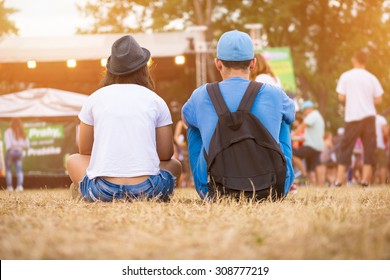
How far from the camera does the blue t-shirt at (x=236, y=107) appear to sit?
4547 mm

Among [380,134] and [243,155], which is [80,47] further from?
[243,155]

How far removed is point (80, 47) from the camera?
12.7 metres

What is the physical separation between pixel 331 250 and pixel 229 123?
2041 mm

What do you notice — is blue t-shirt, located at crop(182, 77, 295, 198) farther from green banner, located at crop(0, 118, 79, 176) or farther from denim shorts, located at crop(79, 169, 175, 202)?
green banner, located at crop(0, 118, 79, 176)

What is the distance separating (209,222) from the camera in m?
3.30

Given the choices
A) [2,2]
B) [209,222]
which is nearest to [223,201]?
[209,222]

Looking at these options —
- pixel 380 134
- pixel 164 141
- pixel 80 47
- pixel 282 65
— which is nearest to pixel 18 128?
pixel 80 47

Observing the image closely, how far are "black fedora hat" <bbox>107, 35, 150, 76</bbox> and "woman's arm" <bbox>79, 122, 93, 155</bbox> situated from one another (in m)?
0.43

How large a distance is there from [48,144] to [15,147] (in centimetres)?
82

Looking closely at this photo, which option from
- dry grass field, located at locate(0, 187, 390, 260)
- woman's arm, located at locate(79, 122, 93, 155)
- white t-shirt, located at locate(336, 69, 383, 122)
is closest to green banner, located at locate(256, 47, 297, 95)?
white t-shirt, located at locate(336, 69, 383, 122)

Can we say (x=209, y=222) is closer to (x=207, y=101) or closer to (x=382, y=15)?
(x=207, y=101)

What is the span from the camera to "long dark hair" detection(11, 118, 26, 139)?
13.4 m

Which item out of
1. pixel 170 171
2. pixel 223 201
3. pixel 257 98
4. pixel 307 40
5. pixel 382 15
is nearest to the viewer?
pixel 223 201

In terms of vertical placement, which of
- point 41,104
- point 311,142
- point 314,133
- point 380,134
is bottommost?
point 380,134
